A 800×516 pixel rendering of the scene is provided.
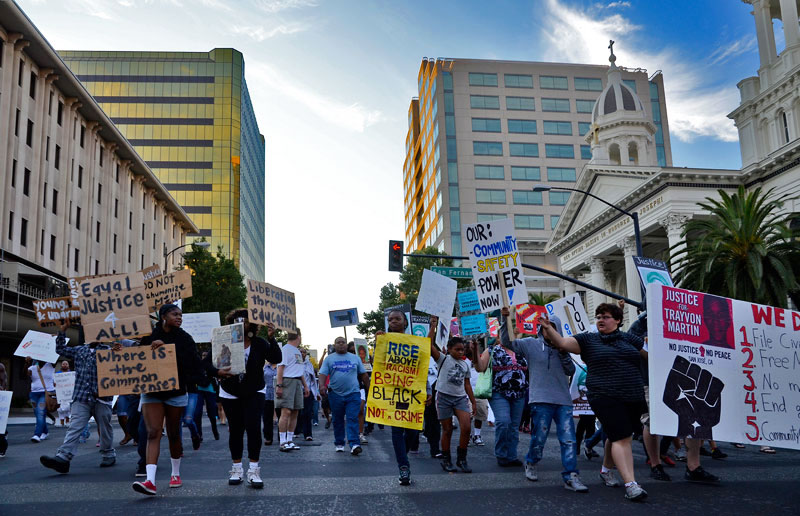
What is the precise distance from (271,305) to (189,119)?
3410 inches

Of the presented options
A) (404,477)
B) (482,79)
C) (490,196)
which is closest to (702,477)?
(404,477)

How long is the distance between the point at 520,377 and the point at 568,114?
82.5 meters

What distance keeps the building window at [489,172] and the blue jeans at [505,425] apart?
2903 inches

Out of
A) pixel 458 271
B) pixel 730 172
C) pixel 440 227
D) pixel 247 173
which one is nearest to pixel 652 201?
pixel 730 172

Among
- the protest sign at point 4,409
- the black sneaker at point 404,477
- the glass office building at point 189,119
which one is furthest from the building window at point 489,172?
the black sneaker at point 404,477

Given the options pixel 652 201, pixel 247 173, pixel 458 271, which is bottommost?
pixel 458 271

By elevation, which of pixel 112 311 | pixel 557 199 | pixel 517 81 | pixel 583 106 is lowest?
pixel 112 311

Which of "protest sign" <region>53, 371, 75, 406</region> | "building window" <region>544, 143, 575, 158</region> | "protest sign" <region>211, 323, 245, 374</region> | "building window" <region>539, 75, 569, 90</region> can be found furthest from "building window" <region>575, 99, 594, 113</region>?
"protest sign" <region>211, 323, 245, 374</region>

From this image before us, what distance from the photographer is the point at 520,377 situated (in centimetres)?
922

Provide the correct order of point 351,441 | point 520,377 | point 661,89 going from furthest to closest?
point 661,89, point 351,441, point 520,377

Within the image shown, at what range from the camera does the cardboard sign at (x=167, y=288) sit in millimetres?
9805

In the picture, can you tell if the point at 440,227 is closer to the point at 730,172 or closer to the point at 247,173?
the point at 247,173

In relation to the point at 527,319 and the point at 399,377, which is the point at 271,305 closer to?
the point at 399,377

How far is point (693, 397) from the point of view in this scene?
6.26 meters
